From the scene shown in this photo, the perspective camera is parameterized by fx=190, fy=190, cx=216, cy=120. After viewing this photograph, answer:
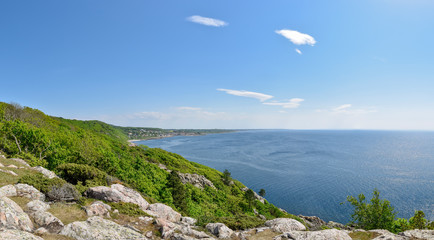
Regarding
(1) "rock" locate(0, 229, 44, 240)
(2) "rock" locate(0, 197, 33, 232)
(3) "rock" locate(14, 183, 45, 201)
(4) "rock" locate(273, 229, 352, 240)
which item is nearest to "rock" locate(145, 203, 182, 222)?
(3) "rock" locate(14, 183, 45, 201)

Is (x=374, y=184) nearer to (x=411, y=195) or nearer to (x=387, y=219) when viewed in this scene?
(x=411, y=195)

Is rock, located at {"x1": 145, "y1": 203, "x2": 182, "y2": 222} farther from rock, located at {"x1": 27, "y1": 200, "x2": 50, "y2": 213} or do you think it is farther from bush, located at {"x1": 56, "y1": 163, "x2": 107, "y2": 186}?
rock, located at {"x1": 27, "y1": 200, "x2": 50, "y2": 213}

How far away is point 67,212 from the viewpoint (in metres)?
14.1

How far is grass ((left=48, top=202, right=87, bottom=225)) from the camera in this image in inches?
520

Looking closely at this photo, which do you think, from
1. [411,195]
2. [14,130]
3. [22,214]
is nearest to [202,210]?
[22,214]

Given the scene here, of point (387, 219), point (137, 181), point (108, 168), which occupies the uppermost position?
point (108, 168)

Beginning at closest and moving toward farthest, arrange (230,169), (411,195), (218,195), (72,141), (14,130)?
(14,130)
(72,141)
(218,195)
(411,195)
(230,169)

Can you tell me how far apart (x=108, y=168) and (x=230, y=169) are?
82.2m

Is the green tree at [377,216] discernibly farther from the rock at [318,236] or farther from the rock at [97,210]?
the rock at [97,210]

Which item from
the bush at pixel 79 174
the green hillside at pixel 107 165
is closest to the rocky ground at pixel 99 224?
the bush at pixel 79 174

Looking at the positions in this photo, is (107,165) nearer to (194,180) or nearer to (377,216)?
(194,180)

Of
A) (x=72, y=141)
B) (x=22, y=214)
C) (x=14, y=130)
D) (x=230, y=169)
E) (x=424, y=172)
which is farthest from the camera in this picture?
(x=230, y=169)

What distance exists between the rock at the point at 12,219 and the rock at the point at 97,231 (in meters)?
1.79

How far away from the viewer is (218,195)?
56.1 metres
